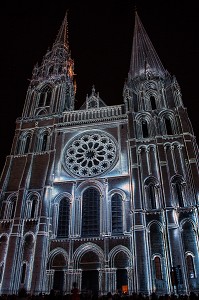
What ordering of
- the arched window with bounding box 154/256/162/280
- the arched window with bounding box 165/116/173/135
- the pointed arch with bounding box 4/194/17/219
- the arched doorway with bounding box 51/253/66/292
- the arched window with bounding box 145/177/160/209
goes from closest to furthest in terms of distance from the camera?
1. the arched window with bounding box 154/256/162/280
2. the arched doorway with bounding box 51/253/66/292
3. the arched window with bounding box 145/177/160/209
4. the pointed arch with bounding box 4/194/17/219
5. the arched window with bounding box 165/116/173/135

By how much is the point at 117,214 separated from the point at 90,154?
789cm

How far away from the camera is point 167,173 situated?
26188 mm

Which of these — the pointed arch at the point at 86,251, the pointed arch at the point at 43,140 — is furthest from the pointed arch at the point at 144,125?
the pointed arch at the point at 86,251

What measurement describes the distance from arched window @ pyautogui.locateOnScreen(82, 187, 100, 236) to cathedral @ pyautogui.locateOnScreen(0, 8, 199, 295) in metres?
0.10

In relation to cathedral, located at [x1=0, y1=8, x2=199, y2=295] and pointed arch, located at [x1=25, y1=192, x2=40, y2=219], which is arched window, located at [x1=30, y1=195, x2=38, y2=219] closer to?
pointed arch, located at [x1=25, y1=192, x2=40, y2=219]

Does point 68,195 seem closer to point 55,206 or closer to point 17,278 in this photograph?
point 55,206

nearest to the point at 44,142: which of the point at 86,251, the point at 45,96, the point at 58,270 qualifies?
the point at 45,96

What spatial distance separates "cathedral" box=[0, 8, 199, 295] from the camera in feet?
75.6

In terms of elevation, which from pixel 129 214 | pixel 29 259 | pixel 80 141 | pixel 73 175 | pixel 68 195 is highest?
pixel 80 141

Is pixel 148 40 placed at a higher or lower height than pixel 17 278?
higher

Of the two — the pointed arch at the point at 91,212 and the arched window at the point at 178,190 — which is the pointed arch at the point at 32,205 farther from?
the arched window at the point at 178,190

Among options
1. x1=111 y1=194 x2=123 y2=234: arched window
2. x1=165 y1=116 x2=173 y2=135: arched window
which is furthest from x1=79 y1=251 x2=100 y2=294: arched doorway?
x1=165 y1=116 x2=173 y2=135: arched window

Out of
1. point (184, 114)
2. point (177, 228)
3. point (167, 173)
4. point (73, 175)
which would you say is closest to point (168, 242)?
point (177, 228)

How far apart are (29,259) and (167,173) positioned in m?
14.9
